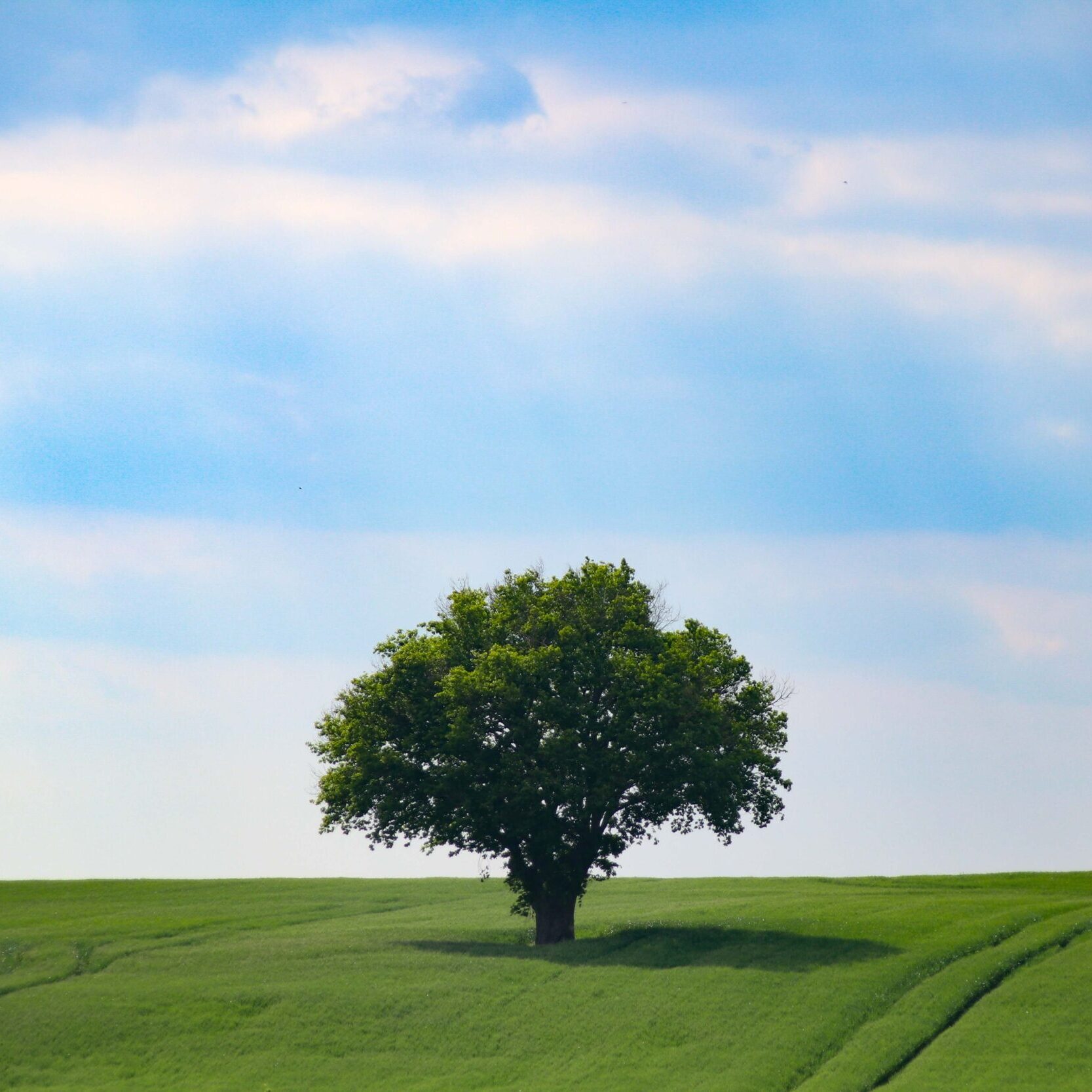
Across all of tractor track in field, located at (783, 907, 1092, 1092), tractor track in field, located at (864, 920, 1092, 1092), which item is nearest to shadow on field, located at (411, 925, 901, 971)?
tractor track in field, located at (783, 907, 1092, 1092)

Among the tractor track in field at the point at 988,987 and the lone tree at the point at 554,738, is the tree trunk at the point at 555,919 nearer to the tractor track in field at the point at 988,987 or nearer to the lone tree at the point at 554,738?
Answer: the lone tree at the point at 554,738

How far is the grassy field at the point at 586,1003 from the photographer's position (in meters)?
44.8

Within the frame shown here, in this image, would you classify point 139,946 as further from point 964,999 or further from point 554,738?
point 964,999

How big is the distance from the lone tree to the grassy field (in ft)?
16.8

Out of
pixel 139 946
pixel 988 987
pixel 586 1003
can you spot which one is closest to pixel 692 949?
pixel 586 1003

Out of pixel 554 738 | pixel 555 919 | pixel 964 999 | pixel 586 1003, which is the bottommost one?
pixel 586 1003

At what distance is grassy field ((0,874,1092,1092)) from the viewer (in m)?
44.8

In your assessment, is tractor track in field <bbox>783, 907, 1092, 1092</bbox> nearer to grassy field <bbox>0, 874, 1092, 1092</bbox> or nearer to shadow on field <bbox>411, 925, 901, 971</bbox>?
grassy field <bbox>0, 874, 1092, 1092</bbox>

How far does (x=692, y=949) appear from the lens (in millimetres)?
59938

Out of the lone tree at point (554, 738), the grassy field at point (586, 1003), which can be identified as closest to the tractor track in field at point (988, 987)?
the grassy field at point (586, 1003)

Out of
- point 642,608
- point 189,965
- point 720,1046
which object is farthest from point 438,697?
point 720,1046

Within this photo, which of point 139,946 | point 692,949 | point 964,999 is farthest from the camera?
point 139,946

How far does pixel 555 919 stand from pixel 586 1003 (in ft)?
42.1

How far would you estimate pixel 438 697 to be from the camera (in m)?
61.9
